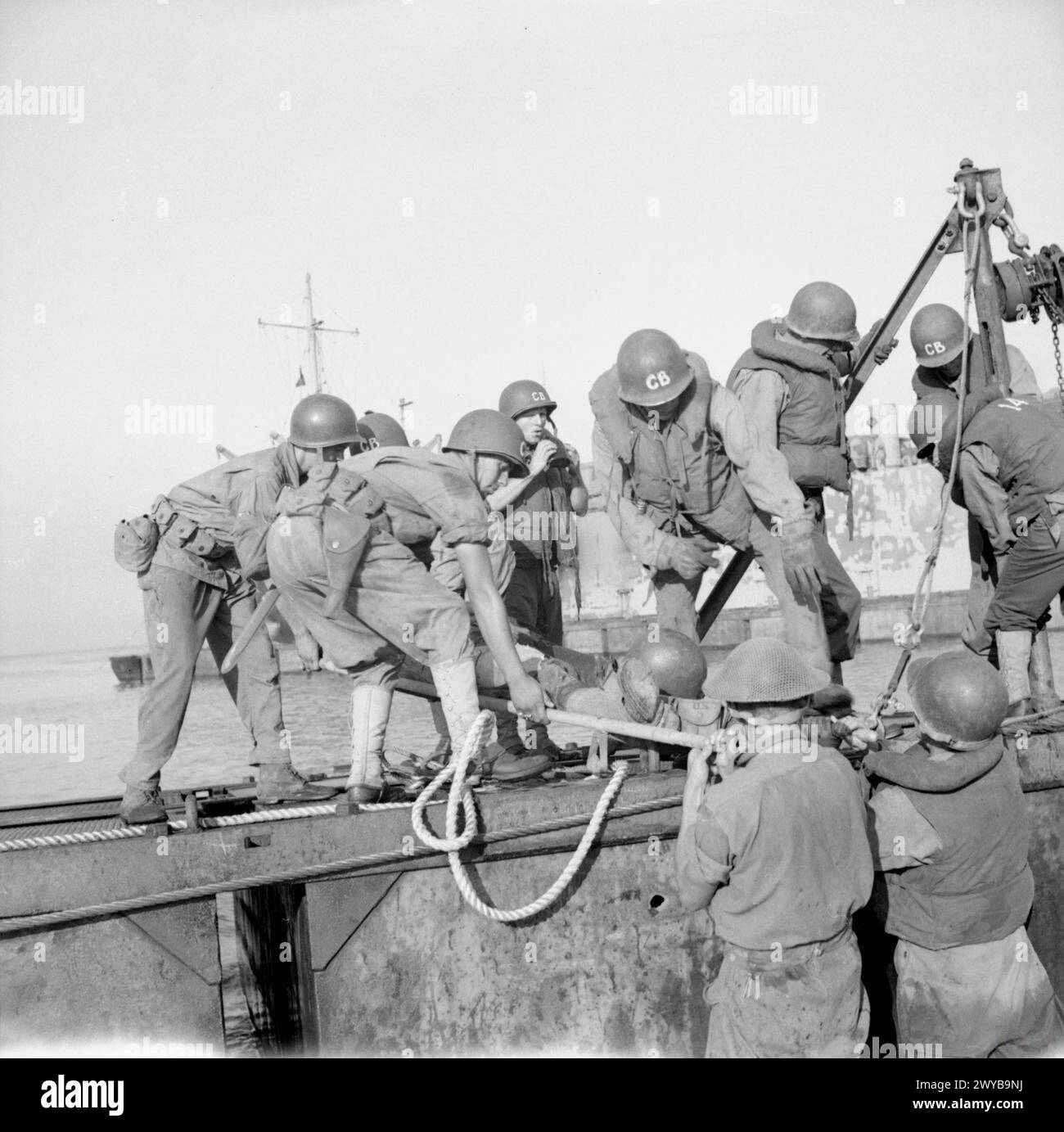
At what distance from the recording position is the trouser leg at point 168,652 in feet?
18.9

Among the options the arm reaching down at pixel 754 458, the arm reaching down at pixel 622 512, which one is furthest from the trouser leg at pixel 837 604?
the arm reaching down at pixel 622 512

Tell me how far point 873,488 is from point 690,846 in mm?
31541

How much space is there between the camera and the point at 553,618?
786cm

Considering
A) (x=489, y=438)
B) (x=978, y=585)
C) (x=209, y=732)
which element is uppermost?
(x=489, y=438)

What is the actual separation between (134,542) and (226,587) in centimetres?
54

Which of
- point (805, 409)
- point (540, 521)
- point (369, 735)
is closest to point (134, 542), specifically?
point (369, 735)

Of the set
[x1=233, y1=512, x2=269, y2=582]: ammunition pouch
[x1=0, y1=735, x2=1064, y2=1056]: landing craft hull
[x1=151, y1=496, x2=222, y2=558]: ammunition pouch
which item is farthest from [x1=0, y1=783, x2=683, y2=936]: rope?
[x1=151, y1=496, x2=222, y2=558]: ammunition pouch

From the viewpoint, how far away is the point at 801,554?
589 cm

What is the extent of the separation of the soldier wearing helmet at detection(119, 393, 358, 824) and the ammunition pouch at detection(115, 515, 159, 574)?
0.19 feet

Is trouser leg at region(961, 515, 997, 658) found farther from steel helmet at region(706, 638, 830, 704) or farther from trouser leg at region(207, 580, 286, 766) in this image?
trouser leg at region(207, 580, 286, 766)

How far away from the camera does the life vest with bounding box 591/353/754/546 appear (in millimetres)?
6152

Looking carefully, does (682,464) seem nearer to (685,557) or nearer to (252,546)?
(685,557)
